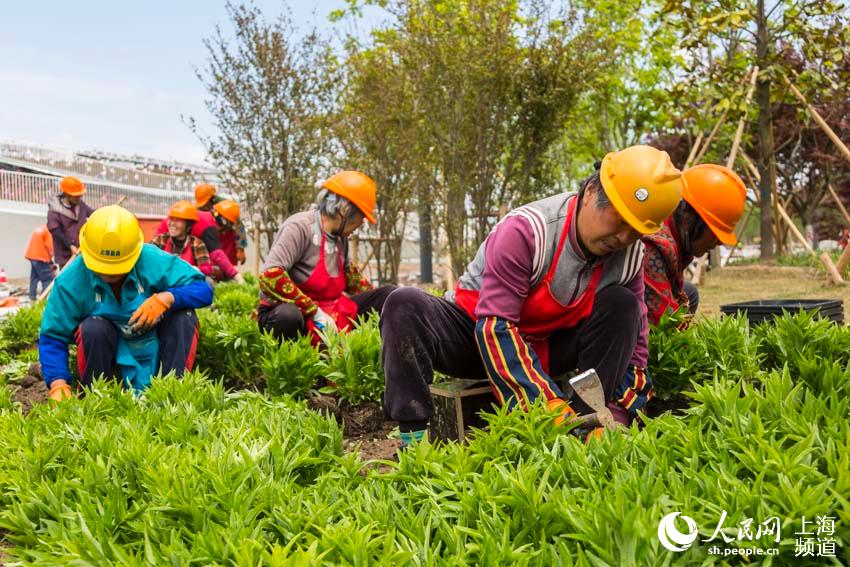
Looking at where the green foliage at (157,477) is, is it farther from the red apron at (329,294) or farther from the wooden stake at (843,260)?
the wooden stake at (843,260)

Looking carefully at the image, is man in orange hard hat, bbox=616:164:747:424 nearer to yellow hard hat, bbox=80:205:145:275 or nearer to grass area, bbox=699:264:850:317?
yellow hard hat, bbox=80:205:145:275

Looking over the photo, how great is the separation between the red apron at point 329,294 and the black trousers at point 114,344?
0.81 metres

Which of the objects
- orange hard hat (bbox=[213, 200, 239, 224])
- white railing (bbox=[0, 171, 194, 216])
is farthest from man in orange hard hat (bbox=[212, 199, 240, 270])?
white railing (bbox=[0, 171, 194, 216])

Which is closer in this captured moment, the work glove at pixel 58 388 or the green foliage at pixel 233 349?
the work glove at pixel 58 388

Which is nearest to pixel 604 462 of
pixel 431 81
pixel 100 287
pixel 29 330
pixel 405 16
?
pixel 100 287

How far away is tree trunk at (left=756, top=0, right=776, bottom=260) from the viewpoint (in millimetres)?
10133

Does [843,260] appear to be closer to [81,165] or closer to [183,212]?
[183,212]

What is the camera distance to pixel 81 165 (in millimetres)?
37656

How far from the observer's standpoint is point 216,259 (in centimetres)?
783

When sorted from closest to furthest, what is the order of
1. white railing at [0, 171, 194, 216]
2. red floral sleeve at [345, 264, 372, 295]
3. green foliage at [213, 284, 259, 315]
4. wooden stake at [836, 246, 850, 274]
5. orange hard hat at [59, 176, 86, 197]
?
1. red floral sleeve at [345, 264, 372, 295]
2. green foliage at [213, 284, 259, 315]
3. wooden stake at [836, 246, 850, 274]
4. orange hard hat at [59, 176, 86, 197]
5. white railing at [0, 171, 194, 216]

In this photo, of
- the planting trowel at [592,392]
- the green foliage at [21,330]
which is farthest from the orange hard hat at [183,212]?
the planting trowel at [592,392]

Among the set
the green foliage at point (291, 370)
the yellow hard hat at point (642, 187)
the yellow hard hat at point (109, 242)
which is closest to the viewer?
the yellow hard hat at point (642, 187)

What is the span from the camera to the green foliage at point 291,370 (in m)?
3.97

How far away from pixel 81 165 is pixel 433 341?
39137 millimetres
